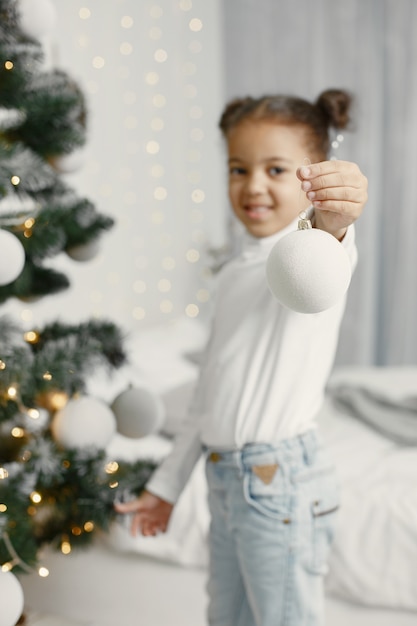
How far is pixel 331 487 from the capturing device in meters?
1.04

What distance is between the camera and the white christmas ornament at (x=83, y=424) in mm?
1181

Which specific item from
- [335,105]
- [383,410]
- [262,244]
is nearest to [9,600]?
[262,244]

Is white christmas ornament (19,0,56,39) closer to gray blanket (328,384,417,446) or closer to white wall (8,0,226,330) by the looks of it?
white wall (8,0,226,330)

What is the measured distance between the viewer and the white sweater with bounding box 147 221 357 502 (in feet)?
3.26

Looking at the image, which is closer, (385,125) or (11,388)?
(11,388)

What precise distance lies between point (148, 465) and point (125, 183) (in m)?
1.65

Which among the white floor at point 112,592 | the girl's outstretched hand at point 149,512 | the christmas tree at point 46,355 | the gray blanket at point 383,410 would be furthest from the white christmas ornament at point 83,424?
the gray blanket at point 383,410

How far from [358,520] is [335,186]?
95cm

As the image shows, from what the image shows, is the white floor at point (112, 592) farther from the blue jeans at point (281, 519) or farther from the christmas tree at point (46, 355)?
the blue jeans at point (281, 519)

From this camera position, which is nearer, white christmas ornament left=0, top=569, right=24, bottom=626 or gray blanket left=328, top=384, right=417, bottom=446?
white christmas ornament left=0, top=569, right=24, bottom=626

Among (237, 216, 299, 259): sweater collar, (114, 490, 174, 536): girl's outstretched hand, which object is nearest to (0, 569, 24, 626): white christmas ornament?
(114, 490, 174, 536): girl's outstretched hand

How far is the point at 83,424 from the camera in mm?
1178

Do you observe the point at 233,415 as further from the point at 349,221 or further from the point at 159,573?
the point at 159,573

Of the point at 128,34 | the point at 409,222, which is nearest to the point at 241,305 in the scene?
the point at 128,34
